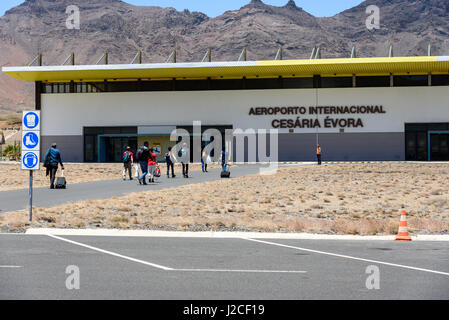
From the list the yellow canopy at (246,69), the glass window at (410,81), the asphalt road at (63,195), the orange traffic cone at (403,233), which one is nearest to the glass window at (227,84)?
the yellow canopy at (246,69)

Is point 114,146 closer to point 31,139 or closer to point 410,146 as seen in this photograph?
point 410,146

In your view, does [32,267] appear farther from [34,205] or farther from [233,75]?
[233,75]

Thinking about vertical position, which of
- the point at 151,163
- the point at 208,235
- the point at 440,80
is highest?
the point at 440,80

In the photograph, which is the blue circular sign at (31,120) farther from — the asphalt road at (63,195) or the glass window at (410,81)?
the glass window at (410,81)

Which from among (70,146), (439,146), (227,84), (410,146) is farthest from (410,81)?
(70,146)

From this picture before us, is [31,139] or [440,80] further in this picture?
[440,80]

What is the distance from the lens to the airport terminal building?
4969 cm

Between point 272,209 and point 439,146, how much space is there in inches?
1447

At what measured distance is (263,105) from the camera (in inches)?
2025

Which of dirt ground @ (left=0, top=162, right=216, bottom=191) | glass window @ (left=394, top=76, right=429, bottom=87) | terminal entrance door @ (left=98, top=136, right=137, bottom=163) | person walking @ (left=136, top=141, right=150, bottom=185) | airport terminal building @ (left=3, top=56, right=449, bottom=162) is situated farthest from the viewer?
terminal entrance door @ (left=98, top=136, right=137, bottom=163)

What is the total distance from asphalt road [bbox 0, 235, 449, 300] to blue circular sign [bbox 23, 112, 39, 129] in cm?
289

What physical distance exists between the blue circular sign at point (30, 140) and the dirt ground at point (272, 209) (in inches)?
70.2

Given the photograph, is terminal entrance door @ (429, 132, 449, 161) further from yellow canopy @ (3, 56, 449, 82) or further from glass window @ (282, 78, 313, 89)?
glass window @ (282, 78, 313, 89)

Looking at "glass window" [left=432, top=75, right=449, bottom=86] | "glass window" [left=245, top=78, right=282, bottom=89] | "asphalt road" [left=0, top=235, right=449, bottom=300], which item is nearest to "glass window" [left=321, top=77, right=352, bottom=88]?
"glass window" [left=245, top=78, right=282, bottom=89]
